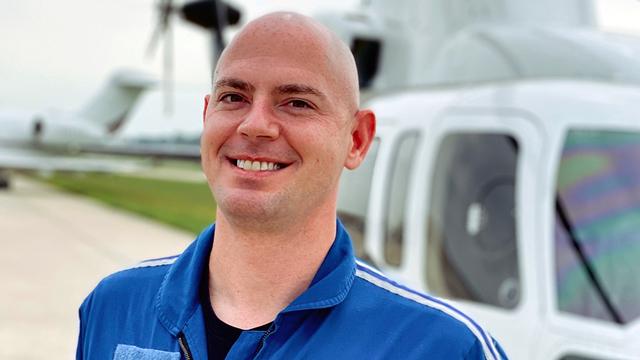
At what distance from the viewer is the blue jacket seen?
123 centimetres

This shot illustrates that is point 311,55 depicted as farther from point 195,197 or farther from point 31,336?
point 195,197

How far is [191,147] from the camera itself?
33812 millimetres

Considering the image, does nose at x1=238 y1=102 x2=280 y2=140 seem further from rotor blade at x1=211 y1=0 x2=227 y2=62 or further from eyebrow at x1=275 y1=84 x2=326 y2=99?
rotor blade at x1=211 y1=0 x2=227 y2=62

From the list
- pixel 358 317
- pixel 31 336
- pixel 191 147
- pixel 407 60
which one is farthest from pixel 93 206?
pixel 358 317

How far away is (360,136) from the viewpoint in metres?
1.33

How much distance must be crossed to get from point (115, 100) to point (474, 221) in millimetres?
38522

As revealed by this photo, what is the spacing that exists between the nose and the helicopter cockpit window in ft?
9.08

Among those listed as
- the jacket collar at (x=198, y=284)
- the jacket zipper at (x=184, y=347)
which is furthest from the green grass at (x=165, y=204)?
the jacket zipper at (x=184, y=347)

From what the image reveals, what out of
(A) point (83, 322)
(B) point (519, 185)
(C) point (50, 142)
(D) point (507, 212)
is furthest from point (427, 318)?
(C) point (50, 142)

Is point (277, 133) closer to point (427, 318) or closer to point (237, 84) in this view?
point (237, 84)

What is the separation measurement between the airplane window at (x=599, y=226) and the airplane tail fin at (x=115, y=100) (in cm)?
3650

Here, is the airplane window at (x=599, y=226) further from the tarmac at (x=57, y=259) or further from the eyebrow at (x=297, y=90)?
the tarmac at (x=57, y=259)

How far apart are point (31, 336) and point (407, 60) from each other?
15.7 feet

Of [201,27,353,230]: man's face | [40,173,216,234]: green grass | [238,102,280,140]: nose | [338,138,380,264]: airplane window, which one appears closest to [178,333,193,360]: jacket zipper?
[201,27,353,230]: man's face
